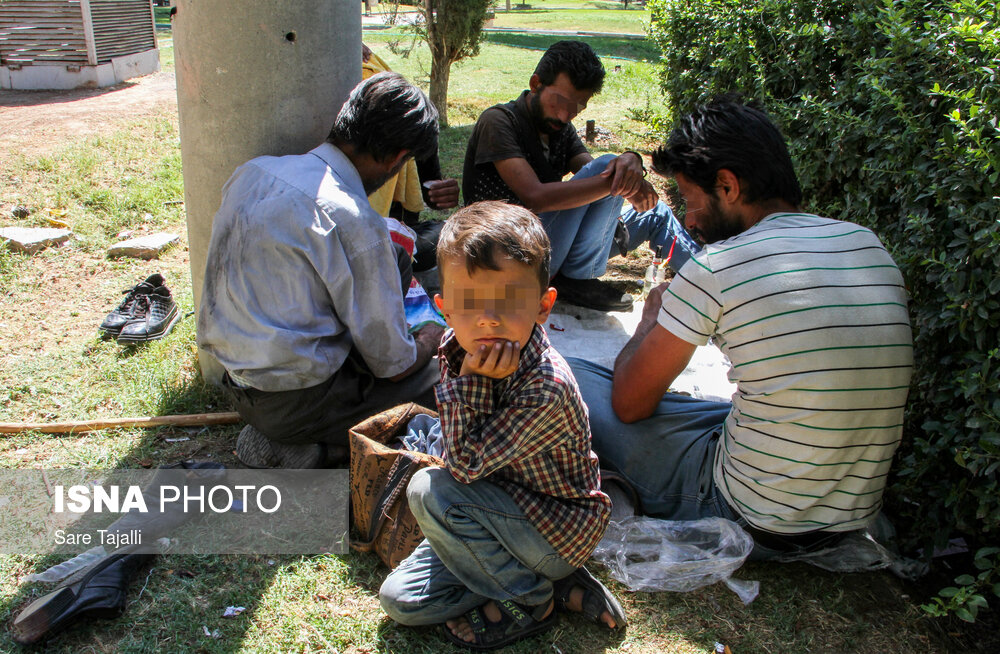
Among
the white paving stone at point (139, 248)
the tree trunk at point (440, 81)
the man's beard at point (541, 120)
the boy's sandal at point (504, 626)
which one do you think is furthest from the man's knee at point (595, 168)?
the tree trunk at point (440, 81)

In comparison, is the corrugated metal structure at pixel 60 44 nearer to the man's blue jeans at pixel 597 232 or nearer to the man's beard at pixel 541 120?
the man's beard at pixel 541 120

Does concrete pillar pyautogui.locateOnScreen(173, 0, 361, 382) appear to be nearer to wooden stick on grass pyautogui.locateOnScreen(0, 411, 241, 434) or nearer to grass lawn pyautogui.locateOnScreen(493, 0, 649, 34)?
wooden stick on grass pyautogui.locateOnScreen(0, 411, 241, 434)

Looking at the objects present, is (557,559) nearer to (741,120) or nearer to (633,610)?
(633,610)

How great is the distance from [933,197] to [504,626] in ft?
6.92


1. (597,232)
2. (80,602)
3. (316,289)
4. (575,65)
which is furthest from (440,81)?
(80,602)

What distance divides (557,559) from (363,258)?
1.27 metres

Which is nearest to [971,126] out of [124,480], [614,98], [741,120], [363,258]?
[741,120]

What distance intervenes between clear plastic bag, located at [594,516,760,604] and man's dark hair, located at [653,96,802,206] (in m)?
1.10

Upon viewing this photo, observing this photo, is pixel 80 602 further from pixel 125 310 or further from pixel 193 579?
pixel 125 310

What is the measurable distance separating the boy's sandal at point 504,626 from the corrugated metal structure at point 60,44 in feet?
32.3

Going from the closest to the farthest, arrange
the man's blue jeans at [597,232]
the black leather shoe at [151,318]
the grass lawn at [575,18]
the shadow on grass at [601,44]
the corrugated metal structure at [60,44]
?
1. the black leather shoe at [151,318]
2. the man's blue jeans at [597,232]
3. the corrugated metal structure at [60,44]
4. the shadow on grass at [601,44]
5. the grass lawn at [575,18]

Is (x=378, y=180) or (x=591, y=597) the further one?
(x=378, y=180)

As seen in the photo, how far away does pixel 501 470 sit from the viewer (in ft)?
7.28

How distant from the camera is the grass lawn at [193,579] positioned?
2.24 metres
